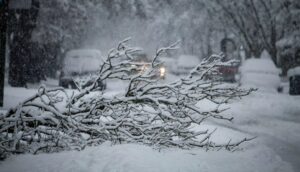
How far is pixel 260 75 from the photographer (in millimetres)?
18656

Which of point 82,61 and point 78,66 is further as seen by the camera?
point 82,61

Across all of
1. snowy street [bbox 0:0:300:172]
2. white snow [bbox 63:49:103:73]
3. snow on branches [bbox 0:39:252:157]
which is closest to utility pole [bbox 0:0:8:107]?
snowy street [bbox 0:0:300:172]

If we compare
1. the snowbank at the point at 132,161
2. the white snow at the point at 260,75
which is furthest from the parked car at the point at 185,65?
the snowbank at the point at 132,161

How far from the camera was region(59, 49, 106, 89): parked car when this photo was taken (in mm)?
17906

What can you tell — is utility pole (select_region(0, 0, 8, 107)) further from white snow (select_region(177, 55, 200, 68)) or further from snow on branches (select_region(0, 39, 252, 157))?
white snow (select_region(177, 55, 200, 68))

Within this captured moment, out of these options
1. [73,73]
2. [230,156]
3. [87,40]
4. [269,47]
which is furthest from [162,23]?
[230,156]

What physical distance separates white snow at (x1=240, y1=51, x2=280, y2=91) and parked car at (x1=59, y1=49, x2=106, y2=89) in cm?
684

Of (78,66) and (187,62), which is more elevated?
(187,62)

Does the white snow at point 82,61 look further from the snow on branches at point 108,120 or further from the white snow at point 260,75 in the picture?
the snow on branches at point 108,120

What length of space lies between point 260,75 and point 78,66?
8.45 m

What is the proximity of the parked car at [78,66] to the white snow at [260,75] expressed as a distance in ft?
22.4

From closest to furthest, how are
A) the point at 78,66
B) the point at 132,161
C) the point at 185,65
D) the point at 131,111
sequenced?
the point at 132,161 < the point at 131,111 < the point at 78,66 < the point at 185,65

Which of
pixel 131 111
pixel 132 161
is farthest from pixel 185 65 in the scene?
pixel 132 161

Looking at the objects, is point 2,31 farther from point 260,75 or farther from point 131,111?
point 260,75
